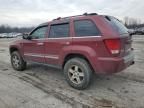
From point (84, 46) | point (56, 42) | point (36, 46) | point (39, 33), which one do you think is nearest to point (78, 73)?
point (84, 46)

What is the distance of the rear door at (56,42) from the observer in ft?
17.2

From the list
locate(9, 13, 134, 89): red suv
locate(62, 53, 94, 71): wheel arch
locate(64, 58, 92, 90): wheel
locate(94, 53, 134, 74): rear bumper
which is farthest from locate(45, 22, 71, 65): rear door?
locate(94, 53, 134, 74): rear bumper

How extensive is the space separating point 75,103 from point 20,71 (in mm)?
3790

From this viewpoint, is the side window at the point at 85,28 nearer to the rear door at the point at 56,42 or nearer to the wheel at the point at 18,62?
the rear door at the point at 56,42

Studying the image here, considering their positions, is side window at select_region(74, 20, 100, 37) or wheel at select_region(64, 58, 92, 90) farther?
wheel at select_region(64, 58, 92, 90)

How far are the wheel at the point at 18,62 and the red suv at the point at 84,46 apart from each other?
1201 millimetres

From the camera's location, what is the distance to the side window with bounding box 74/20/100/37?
15.1ft

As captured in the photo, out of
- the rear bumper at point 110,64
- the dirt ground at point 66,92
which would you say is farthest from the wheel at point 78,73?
the rear bumper at point 110,64

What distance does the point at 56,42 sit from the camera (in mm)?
5441

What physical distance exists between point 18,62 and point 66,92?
10.7ft

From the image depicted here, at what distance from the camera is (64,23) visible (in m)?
5.41

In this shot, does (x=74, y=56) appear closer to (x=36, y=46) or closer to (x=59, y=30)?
(x=59, y=30)

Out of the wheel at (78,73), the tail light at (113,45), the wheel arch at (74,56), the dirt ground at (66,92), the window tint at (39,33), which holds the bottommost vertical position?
the dirt ground at (66,92)

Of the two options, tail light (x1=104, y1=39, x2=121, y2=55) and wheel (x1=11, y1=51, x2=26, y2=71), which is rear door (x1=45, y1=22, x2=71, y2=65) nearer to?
tail light (x1=104, y1=39, x2=121, y2=55)
